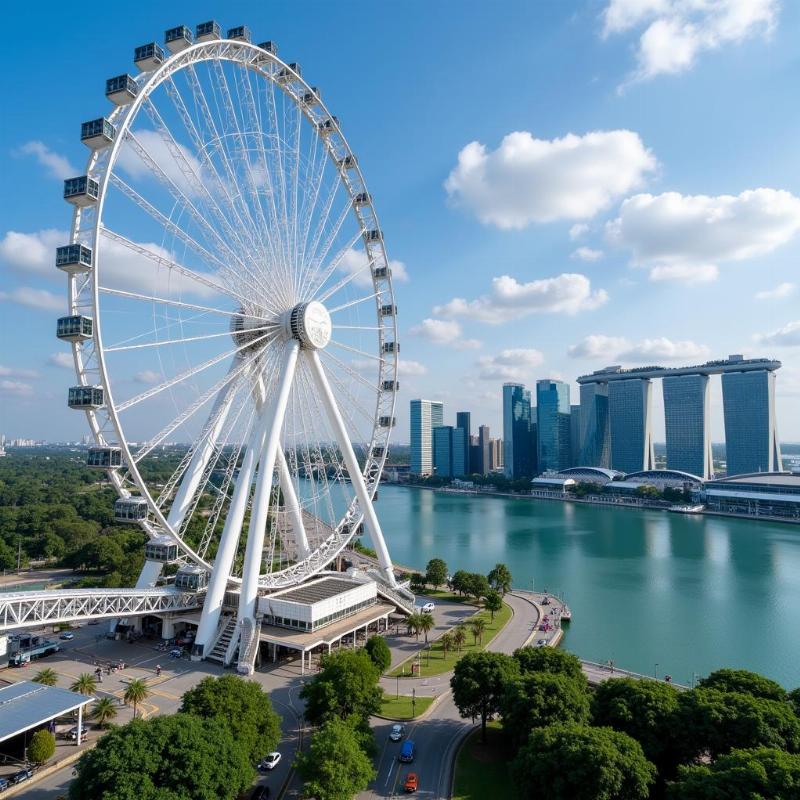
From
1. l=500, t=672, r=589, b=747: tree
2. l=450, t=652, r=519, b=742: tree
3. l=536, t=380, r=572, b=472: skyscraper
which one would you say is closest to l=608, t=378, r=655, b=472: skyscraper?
l=536, t=380, r=572, b=472: skyscraper

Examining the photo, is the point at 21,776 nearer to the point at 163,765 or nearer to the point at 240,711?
the point at 163,765

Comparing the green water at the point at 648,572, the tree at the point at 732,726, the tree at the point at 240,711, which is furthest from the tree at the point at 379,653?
the tree at the point at 732,726

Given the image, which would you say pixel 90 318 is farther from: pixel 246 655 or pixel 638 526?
pixel 638 526

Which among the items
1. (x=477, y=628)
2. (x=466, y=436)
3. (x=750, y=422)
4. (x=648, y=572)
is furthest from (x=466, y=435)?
(x=477, y=628)

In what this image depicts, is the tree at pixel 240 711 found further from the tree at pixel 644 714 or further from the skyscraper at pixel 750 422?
the skyscraper at pixel 750 422

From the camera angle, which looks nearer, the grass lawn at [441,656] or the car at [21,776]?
the car at [21,776]

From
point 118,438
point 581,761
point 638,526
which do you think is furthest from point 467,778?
point 638,526
